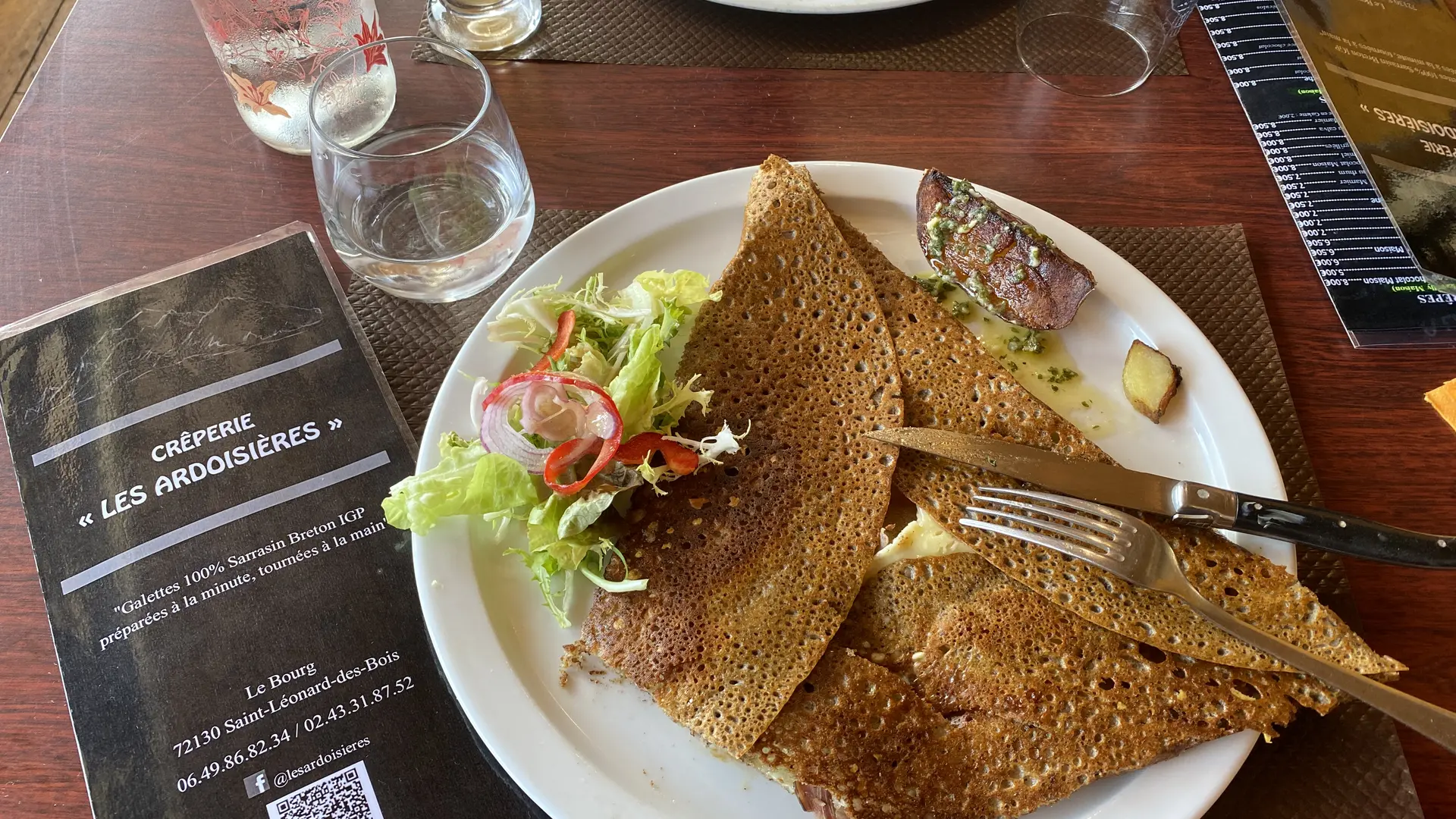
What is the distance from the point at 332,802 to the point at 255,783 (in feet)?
0.37

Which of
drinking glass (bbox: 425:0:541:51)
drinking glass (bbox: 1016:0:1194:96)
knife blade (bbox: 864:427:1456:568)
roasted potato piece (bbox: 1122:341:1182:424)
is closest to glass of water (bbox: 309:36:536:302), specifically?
drinking glass (bbox: 425:0:541:51)

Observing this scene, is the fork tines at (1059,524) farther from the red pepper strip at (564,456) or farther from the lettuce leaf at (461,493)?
the lettuce leaf at (461,493)

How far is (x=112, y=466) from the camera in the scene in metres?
1.46

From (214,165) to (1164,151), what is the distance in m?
2.06

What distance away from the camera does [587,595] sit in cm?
138

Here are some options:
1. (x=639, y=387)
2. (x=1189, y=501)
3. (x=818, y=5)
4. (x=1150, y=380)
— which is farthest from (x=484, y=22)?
(x=1189, y=501)

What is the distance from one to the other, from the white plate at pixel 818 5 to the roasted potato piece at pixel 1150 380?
0.99 meters

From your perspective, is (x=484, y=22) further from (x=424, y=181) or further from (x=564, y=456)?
(x=564, y=456)

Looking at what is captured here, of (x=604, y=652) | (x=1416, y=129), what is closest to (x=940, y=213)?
(x=604, y=652)

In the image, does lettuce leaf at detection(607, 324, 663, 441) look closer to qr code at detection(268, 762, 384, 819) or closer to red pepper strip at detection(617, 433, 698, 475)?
red pepper strip at detection(617, 433, 698, 475)

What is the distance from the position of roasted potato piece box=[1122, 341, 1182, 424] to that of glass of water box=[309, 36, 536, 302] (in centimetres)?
113

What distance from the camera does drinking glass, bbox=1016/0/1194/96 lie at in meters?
2.00

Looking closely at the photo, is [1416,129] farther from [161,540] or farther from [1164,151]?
[161,540]

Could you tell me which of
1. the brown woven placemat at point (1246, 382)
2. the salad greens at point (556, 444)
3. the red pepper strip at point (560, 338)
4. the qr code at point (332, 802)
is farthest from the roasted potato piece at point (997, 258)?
the qr code at point (332, 802)
